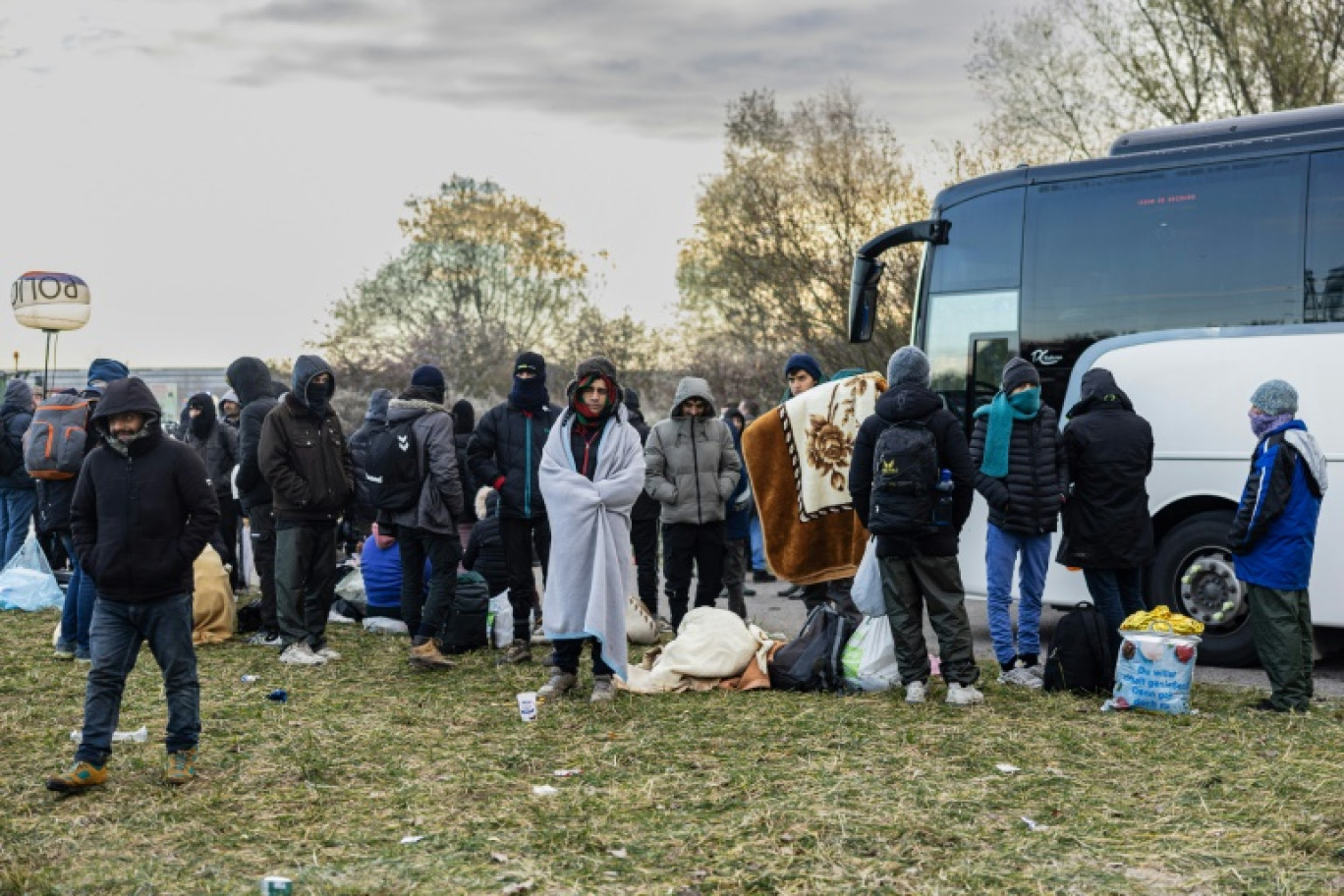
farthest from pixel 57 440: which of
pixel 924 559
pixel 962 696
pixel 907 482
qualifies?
pixel 962 696

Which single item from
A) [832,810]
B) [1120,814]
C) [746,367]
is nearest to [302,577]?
[832,810]

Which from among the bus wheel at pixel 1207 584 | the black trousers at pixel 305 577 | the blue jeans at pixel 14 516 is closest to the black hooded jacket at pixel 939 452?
the bus wheel at pixel 1207 584

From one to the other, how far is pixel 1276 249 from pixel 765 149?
19.9 m

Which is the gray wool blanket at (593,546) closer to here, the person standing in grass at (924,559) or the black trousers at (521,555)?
the black trousers at (521,555)

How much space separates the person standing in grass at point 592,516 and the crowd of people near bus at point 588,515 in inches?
0.5

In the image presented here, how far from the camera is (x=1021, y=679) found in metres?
8.54

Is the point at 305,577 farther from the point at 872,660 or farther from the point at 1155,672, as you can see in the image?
the point at 1155,672

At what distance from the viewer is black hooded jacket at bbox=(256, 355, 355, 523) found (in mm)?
9273

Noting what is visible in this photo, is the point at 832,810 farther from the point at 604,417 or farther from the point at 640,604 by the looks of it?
the point at 640,604

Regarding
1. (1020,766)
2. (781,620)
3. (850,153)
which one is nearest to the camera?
(1020,766)

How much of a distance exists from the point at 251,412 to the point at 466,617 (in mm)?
2233

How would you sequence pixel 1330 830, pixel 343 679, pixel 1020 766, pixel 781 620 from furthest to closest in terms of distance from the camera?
pixel 781 620
pixel 343 679
pixel 1020 766
pixel 1330 830

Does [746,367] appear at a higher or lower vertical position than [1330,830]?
higher

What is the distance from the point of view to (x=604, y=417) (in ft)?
26.6
